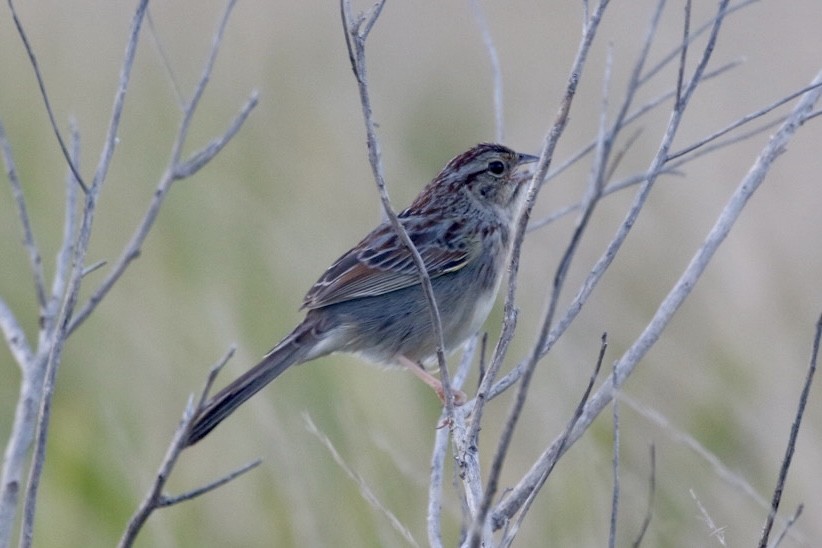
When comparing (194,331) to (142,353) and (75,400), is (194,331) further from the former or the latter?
(75,400)

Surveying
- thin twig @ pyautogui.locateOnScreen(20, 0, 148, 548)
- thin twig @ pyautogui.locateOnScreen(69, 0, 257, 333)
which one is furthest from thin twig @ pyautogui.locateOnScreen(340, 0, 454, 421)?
thin twig @ pyautogui.locateOnScreen(20, 0, 148, 548)

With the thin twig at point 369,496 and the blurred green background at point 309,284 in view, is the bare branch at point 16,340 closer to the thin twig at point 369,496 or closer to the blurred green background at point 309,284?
the thin twig at point 369,496

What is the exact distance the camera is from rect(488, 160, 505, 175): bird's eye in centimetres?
441

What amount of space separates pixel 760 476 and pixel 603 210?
1605 mm

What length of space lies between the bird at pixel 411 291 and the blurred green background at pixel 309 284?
1.13ft

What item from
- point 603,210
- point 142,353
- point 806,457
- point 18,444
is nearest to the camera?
point 18,444

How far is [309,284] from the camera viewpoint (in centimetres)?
482

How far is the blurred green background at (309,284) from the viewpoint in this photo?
405cm

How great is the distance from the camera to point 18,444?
7.76ft

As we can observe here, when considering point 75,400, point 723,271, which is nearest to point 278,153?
point 75,400

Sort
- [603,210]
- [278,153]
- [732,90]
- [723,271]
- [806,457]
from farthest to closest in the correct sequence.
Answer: [732,90], [278,153], [603,210], [723,271], [806,457]

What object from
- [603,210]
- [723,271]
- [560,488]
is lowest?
[560,488]

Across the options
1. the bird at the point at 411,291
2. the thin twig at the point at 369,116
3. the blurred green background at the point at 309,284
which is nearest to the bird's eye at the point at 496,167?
the bird at the point at 411,291

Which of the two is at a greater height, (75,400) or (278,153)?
(278,153)
